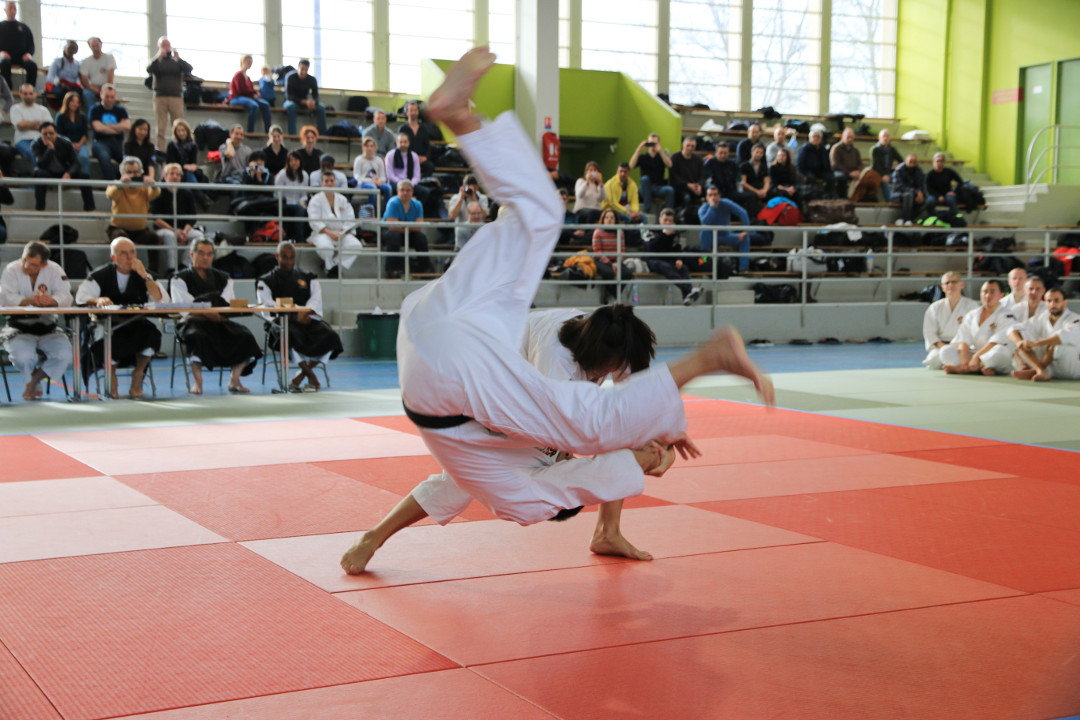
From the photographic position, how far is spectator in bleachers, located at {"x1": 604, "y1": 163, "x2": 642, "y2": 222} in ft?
47.7

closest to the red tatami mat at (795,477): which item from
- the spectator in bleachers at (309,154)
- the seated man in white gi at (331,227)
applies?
the seated man in white gi at (331,227)

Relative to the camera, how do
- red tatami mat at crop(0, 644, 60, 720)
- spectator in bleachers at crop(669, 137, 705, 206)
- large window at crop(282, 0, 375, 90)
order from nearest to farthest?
red tatami mat at crop(0, 644, 60, 720), spectator in bleachers at crop(669, 137, 705, 206), large window at crop(282, 0, 375, 90)

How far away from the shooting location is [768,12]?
21.0 m

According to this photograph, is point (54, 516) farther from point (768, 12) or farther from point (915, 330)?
point (768, 12)

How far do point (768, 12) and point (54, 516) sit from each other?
19.6m

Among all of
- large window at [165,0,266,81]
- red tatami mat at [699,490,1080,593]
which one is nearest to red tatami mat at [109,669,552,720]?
red tatami mat at [699,490,1080,593]

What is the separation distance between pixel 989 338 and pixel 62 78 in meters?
11.7

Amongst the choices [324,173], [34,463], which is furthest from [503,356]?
[324,173]

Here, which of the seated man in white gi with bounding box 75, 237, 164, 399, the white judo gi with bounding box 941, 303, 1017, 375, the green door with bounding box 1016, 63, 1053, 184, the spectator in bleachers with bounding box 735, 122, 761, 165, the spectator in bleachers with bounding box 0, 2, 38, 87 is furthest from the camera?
the green door with bounding box 1016, 63, 1053, 184

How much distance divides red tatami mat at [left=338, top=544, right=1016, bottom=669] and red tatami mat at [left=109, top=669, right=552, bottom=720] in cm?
22

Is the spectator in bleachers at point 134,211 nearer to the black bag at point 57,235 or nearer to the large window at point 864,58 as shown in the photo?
the black bag at point 57,235

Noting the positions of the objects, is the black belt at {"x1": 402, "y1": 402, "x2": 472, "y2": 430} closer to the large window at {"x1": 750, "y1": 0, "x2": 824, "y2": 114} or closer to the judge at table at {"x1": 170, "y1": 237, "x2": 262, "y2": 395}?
the judge at table at {"x1": 170, "y1": 237, "x2": 262, "y2": 395}

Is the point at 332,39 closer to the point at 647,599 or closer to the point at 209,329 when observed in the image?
the point at 209,329

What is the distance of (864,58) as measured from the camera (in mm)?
21875
